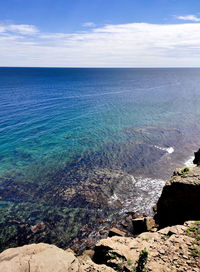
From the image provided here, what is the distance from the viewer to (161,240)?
55.6 ft

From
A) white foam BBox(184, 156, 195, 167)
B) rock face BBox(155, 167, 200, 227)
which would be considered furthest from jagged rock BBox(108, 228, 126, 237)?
white foam BBox(184, 156, 195, 167)

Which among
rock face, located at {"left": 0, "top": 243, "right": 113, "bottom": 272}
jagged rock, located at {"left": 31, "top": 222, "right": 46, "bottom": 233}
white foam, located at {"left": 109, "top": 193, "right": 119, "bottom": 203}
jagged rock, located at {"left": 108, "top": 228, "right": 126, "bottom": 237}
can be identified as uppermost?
rock face, located at {"left": 0, "top": 243, "right": 113, "bottom": 272}

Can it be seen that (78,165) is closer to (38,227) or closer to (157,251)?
(38,227)

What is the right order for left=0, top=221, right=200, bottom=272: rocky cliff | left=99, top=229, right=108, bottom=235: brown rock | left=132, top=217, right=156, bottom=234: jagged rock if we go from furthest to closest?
left=99, top=229, right=108, bottom=235: brown rock
left=132, top=217, right=156, bottom=234: jagged rock
left=0, top=221, right=200, bottom=272: rocky cliff

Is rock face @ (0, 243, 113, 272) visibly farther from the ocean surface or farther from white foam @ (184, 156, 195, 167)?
white foam @ (184, 156, 195, 167)

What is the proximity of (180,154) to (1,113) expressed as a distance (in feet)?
200

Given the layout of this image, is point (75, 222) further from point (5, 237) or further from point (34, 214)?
point (5, 237)

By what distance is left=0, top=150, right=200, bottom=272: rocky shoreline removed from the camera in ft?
46.7

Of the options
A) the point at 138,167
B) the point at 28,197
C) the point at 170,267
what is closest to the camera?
the point at 170,267

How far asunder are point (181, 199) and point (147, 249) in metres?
8.02

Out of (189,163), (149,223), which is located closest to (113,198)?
(149,223)

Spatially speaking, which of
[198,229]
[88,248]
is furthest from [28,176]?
[198,229]

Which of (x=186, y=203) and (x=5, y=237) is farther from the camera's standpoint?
(x=5, y=237)

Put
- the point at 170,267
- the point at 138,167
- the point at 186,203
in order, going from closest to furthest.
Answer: the point at 170,267 → the point at 186,203 → the point at 138,167
